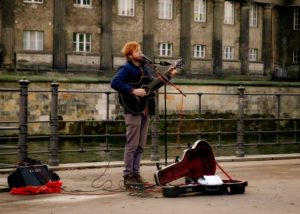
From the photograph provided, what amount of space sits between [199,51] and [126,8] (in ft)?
26.1

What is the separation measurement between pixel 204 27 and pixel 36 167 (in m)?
46.4

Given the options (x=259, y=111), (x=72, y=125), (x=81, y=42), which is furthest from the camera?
(x=81, y=42)

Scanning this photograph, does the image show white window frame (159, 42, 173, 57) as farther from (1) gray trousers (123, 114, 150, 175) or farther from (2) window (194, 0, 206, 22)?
(1) gray trousers (123, 114, 150, 175)

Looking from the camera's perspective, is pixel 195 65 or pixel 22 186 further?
pixel 195 65

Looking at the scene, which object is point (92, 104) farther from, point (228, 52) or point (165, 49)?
point (228, 52)

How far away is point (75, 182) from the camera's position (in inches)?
467

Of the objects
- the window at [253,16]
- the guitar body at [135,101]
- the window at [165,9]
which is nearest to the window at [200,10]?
the window at [165,9]

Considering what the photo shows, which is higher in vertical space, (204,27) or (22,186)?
(204,27)

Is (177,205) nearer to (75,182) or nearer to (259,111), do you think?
(75,182)

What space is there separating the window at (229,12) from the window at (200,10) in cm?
270

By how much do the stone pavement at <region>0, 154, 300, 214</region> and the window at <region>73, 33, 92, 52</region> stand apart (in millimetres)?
35145

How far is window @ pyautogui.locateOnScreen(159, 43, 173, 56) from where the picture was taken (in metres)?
53.2

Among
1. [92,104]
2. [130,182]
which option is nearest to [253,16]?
[92,104]

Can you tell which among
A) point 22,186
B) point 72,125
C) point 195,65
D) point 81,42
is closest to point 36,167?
point 22,186
